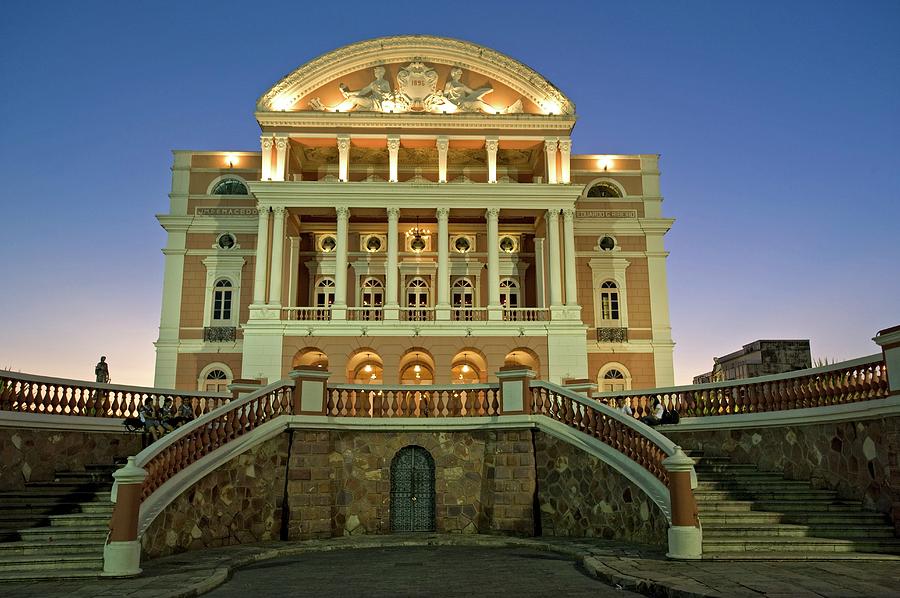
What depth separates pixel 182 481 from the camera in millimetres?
12828

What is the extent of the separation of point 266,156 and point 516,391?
20.0m

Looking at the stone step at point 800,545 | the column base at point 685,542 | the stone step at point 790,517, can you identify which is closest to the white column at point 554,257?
the stone step at point 790,517

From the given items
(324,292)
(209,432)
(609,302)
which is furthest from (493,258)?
(209,432)

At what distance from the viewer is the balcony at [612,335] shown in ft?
110

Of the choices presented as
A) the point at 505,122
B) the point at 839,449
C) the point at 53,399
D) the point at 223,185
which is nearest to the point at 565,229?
the point at 505,122

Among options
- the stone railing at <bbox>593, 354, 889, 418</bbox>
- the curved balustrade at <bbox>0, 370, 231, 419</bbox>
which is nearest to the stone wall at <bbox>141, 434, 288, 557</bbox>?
the curved balustrade at <bbox>0, 370, 231, 419</bbox>

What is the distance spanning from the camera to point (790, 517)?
41.1 feet

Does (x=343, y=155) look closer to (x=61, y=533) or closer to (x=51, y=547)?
(x=61, y=533)

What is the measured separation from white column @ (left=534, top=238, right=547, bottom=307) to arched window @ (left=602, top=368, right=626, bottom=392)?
4.33 metres

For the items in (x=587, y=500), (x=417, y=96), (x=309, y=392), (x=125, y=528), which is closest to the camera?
(x=125, y=528)

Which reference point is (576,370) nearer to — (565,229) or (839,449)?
(565,229)

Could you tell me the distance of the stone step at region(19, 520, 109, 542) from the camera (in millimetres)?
11734

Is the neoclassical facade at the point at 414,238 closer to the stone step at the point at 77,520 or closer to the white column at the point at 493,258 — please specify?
the white column at the point at 493,258

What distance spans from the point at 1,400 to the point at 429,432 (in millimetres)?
8243
